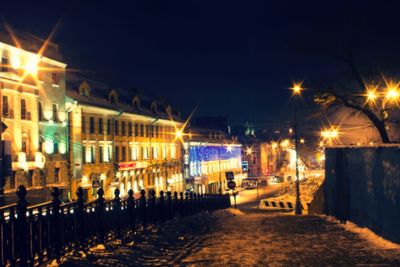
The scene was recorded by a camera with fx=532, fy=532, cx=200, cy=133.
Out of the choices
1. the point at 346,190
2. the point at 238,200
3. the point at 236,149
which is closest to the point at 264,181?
the point at 236,149

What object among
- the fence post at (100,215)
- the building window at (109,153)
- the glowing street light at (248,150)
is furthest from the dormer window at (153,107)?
the fence post at (100,215)

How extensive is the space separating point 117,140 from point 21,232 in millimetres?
48578

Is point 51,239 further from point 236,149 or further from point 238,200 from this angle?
point 236,149

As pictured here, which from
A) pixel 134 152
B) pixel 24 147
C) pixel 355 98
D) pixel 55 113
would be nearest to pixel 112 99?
pixel 134 152

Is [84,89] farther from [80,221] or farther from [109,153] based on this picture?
[80,221]

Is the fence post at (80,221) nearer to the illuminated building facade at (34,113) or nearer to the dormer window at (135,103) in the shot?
the illuminated building facade at (34,113)

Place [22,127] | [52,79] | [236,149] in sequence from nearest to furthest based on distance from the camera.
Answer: [22,127] < [52,79] < [236,149]

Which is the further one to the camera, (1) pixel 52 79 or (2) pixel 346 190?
(1) pixel 52 79

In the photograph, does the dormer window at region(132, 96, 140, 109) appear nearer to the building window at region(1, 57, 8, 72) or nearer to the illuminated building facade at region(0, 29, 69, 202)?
the illuminated building facade at region(0, 29, 69, 202)

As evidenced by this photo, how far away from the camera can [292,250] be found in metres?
11.5

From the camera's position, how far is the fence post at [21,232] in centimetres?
825

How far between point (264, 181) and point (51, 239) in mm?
91952

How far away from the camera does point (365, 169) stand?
14.7 m

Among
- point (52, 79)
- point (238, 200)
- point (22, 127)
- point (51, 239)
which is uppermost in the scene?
point (52, 79)
